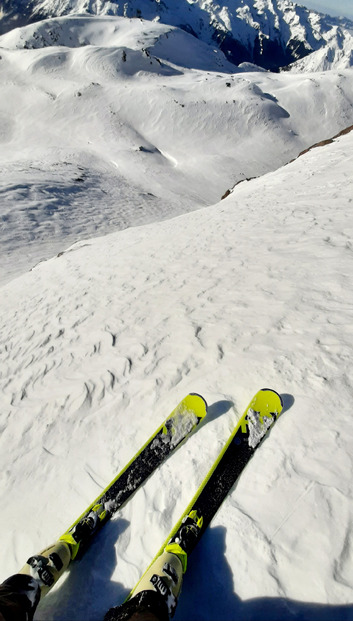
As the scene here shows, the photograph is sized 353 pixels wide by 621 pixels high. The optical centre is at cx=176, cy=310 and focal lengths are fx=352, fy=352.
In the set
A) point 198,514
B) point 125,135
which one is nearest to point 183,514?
point 198,514

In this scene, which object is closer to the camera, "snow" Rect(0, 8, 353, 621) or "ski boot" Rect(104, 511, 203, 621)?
"ski boot" Rect(104, 511, 203, 621)

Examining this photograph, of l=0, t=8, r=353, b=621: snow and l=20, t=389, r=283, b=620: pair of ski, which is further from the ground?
→ l=20, t=389, r=283, b=620: pair of ski

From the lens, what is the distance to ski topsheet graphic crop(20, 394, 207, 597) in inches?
124

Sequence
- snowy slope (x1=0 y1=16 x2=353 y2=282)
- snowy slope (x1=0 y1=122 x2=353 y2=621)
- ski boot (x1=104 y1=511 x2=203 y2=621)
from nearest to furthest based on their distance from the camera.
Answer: ski boot (x1=104 y1=511 x2=203 y2=621) → snowy slope (x1=0 y1=122 x2=353 y2=621) → snowy slope (x1=0 y1=16 x2=353 y2=282)

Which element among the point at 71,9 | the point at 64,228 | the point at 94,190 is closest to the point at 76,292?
the point at 64,228

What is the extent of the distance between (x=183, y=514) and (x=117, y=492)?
788 millimetres

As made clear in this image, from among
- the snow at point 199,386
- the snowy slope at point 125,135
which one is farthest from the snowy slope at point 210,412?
the snowy slope at point 125,135

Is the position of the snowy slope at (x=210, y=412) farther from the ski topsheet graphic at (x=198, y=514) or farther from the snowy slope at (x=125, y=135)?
the snowy slope at (x=125, y=135)

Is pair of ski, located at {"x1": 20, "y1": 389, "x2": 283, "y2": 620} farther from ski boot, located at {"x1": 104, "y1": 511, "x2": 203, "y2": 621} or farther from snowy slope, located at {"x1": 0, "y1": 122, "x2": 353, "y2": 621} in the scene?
snowy slope, located at {"x1": 0, "y1": 122, "x2": 353, "y2": 621}

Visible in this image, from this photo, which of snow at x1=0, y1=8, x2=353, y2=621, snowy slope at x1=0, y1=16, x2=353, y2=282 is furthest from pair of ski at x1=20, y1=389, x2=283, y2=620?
snowy slope at x1=0, y1=16, x2=353, y2=282

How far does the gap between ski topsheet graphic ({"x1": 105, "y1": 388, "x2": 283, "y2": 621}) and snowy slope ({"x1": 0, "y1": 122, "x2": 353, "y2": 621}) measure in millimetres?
128

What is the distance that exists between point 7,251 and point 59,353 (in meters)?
10.7

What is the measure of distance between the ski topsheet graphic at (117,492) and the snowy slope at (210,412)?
0.13 metres

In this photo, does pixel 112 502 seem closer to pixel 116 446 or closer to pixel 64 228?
pixel 116 446
